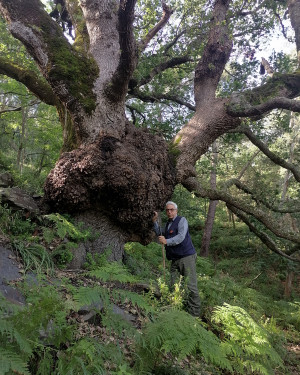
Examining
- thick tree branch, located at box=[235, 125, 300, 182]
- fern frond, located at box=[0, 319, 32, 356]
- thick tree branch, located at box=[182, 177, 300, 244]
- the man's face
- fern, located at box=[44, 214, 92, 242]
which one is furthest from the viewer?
thick tree branch, located at box=[235, 125, 300, 182]

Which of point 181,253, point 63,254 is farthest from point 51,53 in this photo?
point 181,253

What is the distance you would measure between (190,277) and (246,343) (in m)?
1.57

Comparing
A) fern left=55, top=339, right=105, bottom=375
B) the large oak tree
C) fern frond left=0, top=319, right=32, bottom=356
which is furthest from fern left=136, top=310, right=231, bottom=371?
the large oak tree

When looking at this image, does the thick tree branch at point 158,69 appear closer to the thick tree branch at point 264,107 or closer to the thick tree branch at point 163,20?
the thick tree branch at point 163,20

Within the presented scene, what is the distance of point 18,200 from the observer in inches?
189

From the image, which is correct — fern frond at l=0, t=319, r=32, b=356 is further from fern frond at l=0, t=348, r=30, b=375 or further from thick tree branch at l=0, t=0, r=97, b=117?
thick tree branch at l=0, t=0, r=97, b=117

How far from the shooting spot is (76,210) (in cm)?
499

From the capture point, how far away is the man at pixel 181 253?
4.71m

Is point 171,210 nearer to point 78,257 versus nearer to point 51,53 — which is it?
point 78,257

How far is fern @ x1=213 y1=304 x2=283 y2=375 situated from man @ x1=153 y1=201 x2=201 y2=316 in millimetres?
1059

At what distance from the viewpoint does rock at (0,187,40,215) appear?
470 cm

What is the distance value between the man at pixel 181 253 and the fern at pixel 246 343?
106 centimetres

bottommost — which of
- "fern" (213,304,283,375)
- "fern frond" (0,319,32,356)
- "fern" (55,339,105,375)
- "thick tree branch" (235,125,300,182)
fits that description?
"fern" (213,304,283,375)

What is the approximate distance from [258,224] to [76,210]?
5.41 meters
